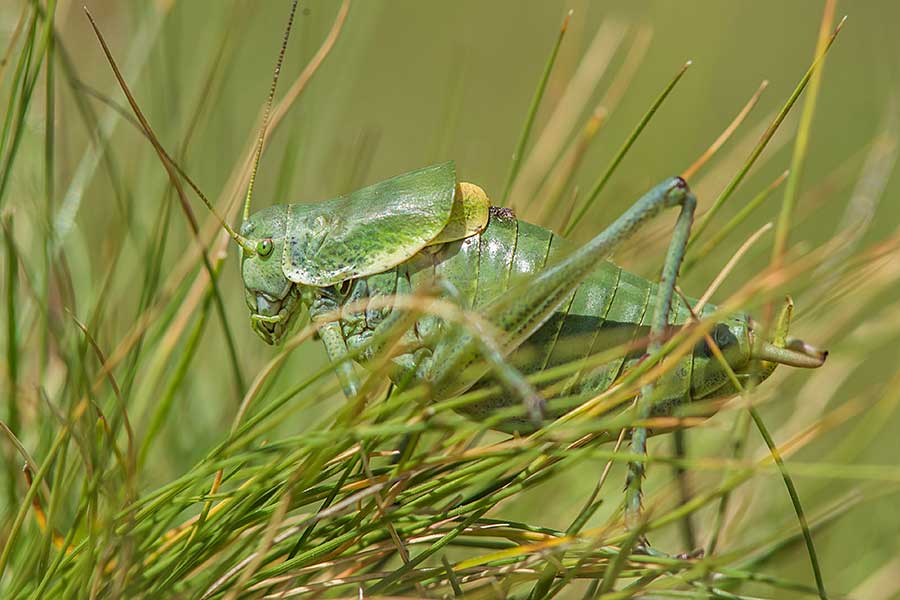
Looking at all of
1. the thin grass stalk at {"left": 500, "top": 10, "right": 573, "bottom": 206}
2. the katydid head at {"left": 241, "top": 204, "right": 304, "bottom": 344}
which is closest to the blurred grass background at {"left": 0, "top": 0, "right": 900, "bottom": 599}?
the katydid head at {"left": 241, "top": 204, "right": 304, "bottom": 344}

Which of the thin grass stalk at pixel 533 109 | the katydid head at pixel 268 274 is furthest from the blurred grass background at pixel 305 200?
the thin grass stalk at pixel 533 109

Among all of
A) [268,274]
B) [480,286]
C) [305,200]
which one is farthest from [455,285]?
[305,200]

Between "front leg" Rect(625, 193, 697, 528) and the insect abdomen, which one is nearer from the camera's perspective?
"front leg" Rect(625, 193, 697, 528)

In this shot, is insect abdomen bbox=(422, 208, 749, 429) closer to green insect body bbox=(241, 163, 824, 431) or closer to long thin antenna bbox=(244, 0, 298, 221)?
green insect body bbox=(241, 163, 824, 431)

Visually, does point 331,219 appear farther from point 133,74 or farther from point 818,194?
point 818,194

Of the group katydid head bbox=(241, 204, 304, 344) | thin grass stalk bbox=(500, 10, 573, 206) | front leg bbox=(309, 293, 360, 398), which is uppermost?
thin grass stalk bbox=(500, 10, 573, 206)

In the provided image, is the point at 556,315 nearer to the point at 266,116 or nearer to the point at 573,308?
the point at 573,308

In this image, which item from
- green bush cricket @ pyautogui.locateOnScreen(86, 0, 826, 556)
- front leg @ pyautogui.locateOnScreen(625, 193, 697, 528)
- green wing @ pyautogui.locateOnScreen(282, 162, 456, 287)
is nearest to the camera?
front leg @ pyautogui.locateOnScreen(625, 193, 697, 528)

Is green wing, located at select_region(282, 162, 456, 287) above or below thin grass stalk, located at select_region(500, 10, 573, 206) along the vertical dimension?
below
